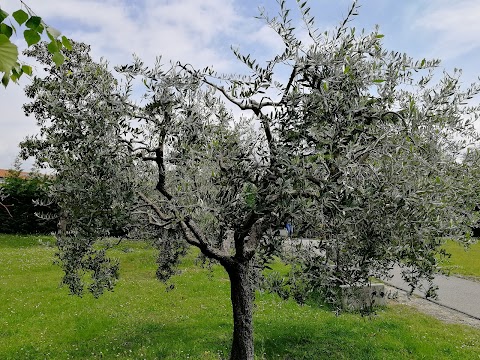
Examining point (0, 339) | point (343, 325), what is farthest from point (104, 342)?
point (343, 325)

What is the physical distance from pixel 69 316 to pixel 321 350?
6818 millimetres

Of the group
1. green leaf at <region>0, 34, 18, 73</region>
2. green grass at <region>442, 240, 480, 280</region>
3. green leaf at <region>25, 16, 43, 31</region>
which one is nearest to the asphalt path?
green grass at <region>442, 240, 480, 280</region>

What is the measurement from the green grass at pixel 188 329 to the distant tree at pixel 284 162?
6.98ft

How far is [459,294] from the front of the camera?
17188 millimetres

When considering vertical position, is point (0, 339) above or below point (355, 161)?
below

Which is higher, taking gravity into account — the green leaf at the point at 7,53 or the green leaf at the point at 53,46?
the green leaf at the point at 53,46

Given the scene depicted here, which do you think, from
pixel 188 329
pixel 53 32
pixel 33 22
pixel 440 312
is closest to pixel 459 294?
pixel 440 312

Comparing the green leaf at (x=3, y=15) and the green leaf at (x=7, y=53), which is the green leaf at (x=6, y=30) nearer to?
the green leaf at (x=3, y=15)

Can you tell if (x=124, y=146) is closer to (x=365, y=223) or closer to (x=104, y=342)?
(x=365, y=223)

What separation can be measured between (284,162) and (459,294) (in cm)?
1524

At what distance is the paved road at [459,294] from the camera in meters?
14.9

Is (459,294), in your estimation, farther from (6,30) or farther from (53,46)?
(6,30)

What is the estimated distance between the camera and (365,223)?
5520 mm

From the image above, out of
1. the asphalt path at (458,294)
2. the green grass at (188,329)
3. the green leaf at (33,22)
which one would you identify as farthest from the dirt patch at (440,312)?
→ the green leaf at (33,22)
